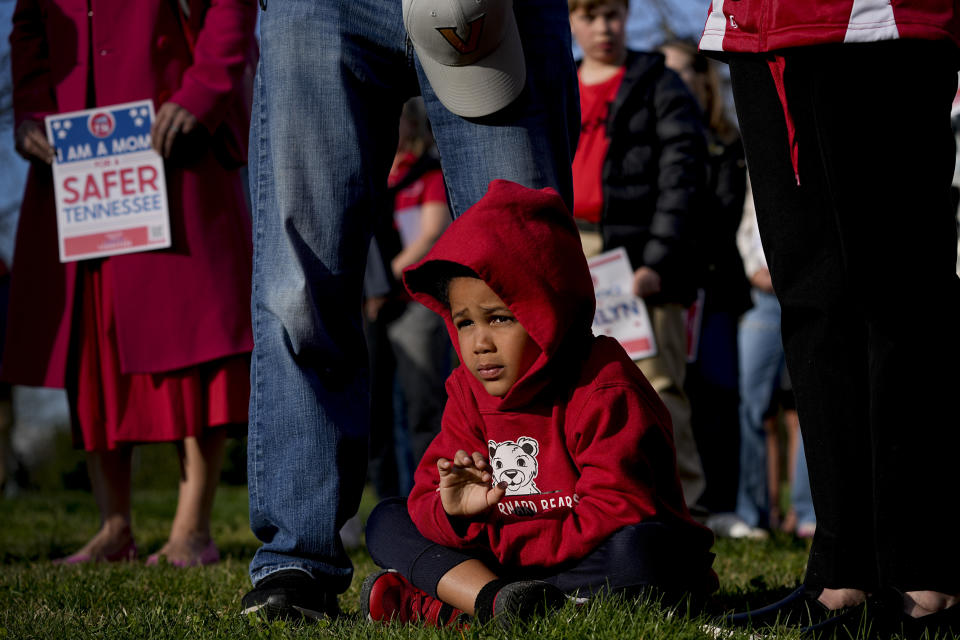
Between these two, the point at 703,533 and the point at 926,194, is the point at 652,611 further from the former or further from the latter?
the point at 926,194

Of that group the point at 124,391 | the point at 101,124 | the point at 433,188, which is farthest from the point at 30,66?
the point at 433,188

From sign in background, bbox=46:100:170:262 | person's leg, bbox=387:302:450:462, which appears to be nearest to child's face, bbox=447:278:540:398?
sign in background, bbox=46:100:170:262

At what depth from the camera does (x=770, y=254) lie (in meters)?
2.44

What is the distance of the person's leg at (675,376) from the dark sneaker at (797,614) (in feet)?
8.24

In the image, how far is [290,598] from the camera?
241 centimetres

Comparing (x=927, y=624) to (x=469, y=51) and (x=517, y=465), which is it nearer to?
(x=517, y=465)

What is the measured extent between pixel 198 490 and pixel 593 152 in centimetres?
216

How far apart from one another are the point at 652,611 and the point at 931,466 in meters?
0.58

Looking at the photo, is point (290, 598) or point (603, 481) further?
point (290, 598)

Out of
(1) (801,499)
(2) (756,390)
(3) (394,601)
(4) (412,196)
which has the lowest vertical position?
(1) (801,499)

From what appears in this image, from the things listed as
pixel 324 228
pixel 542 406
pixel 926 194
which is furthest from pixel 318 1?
Result: pixel 926 194

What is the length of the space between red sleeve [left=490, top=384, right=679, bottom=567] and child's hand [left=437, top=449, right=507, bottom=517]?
0.40 ft

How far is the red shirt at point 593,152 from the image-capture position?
492cm

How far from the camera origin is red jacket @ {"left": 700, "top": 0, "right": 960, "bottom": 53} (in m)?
2.09
